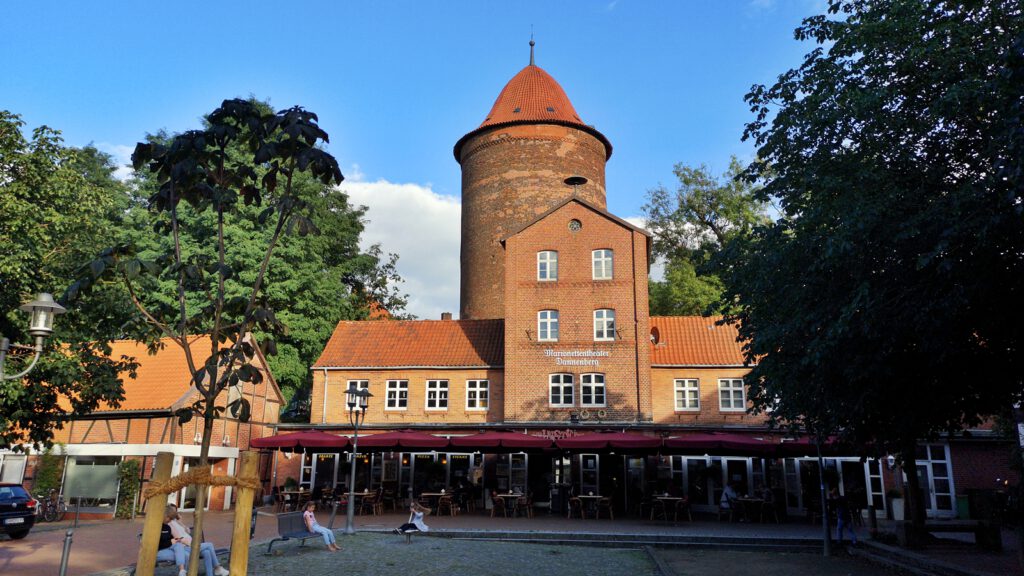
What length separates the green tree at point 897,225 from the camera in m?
9.61

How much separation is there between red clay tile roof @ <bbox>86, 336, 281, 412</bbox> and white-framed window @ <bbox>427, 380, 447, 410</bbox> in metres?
6.35

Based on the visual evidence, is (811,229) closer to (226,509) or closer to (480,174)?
(226,509)

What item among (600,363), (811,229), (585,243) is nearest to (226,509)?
(600,363)

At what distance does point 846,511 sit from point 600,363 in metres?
10.4

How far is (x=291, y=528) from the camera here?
1500 centimetres

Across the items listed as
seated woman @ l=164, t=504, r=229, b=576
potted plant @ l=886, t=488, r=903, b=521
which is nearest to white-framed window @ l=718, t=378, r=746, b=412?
potted plant @ l=886, t=488, r=903, b=521

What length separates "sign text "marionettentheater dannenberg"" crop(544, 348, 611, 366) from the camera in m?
27.4

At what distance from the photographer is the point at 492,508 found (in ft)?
78.5

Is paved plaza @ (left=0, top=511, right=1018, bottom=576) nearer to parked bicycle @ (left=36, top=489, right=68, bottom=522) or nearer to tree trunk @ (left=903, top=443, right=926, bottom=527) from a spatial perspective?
tree trunk @ (left=903, top=443, right=926, bottom=527)

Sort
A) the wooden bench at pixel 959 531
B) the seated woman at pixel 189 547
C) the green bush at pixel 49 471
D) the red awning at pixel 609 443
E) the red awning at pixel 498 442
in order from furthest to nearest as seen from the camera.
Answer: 1. the green bush at pixel 49 471
2. the red awning at pixel 498 442
3. the red awning at pixel 609 443
4. the wooden bench at pixel 959 531
5. the seated woman at pixel 189 547

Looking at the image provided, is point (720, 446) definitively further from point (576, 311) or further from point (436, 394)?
point (436, 394)

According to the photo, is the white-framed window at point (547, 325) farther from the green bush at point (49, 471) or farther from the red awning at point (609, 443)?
the green bush at point (49, 471)

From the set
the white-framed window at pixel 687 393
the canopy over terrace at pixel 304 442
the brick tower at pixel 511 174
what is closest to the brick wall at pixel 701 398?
the white-framed window at pixel 687 393

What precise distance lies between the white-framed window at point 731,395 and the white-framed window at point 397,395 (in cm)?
1214
